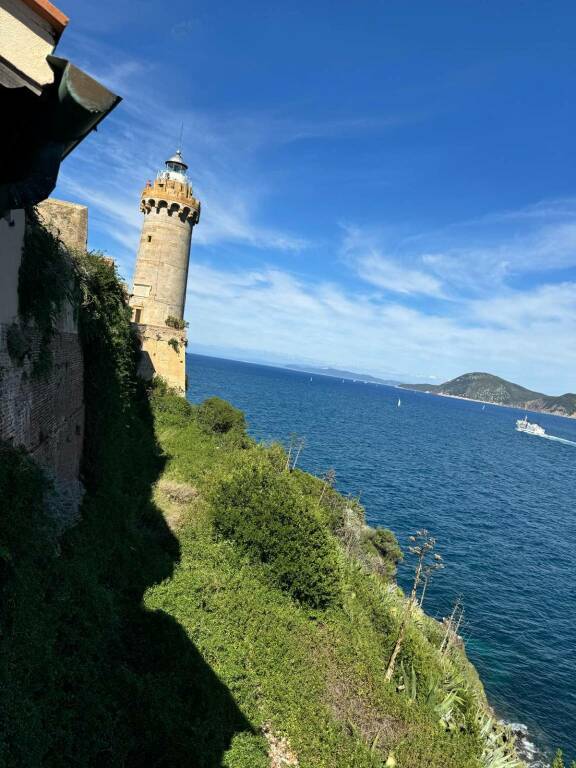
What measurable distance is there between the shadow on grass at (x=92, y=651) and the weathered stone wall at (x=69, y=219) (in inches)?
138

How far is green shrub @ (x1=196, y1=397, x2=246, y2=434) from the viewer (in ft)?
106

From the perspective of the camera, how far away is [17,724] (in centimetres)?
583

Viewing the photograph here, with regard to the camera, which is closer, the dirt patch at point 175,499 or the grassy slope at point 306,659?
the grassy slope at point 306,659

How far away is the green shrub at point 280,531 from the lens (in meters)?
15.7

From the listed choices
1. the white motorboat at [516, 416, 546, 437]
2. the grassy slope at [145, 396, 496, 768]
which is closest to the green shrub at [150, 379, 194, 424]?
the grassy slope at [145, 396, 496, 768]

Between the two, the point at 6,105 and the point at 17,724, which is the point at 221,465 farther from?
the point at 6,105

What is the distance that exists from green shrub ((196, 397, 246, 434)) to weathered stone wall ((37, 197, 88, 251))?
747 inches

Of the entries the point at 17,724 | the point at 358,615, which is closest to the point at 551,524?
the point at 358,615

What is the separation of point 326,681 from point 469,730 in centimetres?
481

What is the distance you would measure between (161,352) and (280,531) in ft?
52.7

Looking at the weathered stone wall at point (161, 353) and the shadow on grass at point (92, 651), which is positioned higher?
the weathered stone wall at point (161, 353)

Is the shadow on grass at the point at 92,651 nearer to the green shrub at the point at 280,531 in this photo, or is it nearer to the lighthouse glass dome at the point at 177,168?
the green shrub at the point at 280,531

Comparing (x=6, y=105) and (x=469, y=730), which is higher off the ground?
(x=6, y=105)

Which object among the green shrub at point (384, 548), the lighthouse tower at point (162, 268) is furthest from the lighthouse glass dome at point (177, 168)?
the green shrub at point (384, 548)
